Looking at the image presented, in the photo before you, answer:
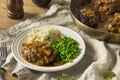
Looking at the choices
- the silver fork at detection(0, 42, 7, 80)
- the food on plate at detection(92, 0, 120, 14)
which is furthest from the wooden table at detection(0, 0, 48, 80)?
the food on plate at detection(92, 0, 120, 14)

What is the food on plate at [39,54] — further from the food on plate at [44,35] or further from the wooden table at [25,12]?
the wooden table at [25,12]

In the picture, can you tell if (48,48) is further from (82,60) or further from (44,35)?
(82,60)

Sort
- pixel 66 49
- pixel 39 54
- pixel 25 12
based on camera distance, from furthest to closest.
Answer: pixel 25 12 < pixel 66 49 < pixel 39 54

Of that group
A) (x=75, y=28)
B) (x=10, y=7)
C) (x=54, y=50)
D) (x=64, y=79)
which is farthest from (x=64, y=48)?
(x=10, y=7)

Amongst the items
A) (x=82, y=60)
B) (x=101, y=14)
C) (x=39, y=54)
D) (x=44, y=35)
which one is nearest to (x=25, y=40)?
(x=44, y=35)

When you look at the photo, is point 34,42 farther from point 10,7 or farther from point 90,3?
point 90,3

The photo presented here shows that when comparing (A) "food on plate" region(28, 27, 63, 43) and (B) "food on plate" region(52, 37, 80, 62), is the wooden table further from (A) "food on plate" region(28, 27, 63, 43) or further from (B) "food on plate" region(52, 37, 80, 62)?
(B) "food on plate" region(52, 37, 80, 62)

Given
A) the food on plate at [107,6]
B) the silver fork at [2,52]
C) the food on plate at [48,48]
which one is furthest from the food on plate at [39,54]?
→ the food on plate at [107,6]

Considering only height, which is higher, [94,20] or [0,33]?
[94,20]
